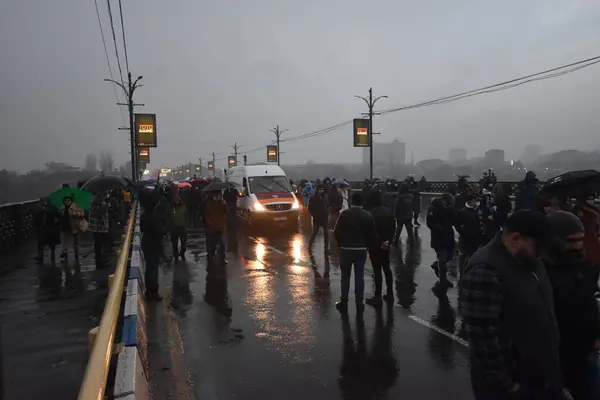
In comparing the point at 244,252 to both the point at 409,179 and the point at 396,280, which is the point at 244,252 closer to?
the point at 396,280

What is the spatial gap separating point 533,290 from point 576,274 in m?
0.76

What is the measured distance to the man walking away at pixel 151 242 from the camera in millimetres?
8312

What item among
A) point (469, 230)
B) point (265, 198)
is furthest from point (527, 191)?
point (265, 198)

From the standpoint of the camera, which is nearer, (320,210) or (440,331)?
(440,331)

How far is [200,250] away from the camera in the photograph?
13.8m

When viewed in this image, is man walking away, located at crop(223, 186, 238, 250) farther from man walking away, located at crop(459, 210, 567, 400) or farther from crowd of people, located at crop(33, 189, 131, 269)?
man walking away, located at crop(459, 210, 567, 400)

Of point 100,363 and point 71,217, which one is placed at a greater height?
point 71,217

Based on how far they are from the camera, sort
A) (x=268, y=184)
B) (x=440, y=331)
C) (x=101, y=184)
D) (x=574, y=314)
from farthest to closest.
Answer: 1. (x=268, y=184)
2. (x=101, y=184)
3. (x=440, y=331)
4. (x=574, y=314)

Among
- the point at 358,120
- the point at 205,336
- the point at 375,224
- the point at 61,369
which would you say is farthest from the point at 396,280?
the point at 358,120

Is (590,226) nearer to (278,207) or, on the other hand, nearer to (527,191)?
(527,191)

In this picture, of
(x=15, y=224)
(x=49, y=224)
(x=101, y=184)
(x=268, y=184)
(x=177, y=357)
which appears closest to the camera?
(x=177, y=357)

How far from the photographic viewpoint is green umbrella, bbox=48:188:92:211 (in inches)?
469

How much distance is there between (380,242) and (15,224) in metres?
13.9

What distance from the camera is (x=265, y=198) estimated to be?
18.4m
